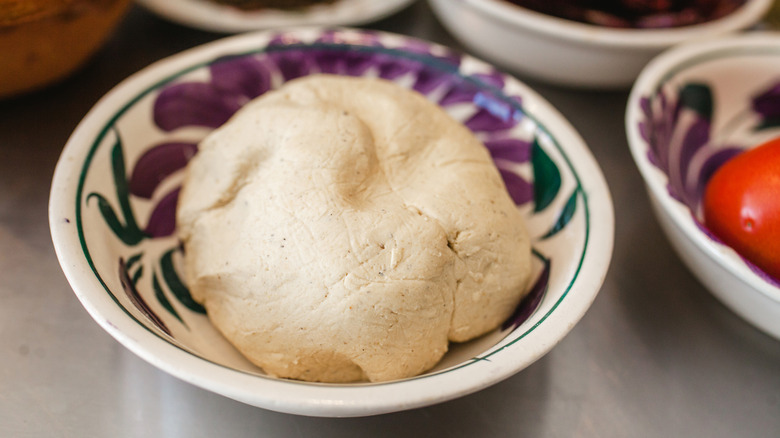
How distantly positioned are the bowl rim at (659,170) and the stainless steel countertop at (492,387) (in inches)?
6.0

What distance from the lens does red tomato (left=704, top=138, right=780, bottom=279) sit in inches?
25.6

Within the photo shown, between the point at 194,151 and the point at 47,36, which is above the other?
the point at 47,36

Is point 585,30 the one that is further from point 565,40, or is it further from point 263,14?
point 263,14

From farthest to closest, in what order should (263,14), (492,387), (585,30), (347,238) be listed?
(263,14)
(585,30)
(492,387)
(347,238)

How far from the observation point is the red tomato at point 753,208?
65 centimetres

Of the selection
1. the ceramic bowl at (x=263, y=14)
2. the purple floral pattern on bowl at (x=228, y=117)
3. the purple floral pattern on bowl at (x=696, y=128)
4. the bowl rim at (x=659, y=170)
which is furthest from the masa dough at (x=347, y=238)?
the ceramic bowl at (x=263, y=14)

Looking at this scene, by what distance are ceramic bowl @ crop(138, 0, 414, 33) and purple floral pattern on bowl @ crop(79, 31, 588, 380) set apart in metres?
0.21

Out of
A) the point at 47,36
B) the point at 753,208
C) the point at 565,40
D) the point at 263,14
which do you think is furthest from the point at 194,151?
the point at 753,208

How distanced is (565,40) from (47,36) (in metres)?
0.76

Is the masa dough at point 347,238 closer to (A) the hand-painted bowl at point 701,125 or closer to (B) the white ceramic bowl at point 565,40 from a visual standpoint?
(A) the hand-painted bowl at point 701,125

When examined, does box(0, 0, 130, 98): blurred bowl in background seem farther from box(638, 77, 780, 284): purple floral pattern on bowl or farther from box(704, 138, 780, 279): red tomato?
box(704, 138, 780, 279): red tomato

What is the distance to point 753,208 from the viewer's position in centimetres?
66

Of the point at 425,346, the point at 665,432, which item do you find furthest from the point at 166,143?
the point at 665,432

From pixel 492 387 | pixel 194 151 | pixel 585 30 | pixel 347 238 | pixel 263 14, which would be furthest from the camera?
pixel 263 14
